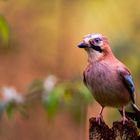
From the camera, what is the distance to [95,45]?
6355 millimetres

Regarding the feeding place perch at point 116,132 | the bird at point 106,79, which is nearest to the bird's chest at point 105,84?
the bird at point 106,79

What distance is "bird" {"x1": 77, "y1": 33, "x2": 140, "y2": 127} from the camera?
6.39 metres

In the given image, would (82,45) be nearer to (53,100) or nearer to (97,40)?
(97,40)

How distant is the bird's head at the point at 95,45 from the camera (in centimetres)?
629

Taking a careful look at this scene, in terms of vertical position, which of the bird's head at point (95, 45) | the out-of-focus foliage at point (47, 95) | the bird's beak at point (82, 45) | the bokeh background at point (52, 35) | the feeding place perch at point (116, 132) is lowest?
the feeding place perch at point (116, 132)

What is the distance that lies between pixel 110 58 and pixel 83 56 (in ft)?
21.1

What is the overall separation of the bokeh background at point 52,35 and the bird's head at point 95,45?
471 cm

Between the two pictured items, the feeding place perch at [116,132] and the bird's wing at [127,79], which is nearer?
the feeding place perch at [116,132]

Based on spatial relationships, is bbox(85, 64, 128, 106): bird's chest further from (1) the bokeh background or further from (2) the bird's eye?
(1) the bokeh background

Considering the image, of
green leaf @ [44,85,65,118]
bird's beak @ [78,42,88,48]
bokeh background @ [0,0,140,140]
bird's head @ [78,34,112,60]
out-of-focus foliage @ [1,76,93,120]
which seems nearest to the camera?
bird's beak @ [78,42,88,48]

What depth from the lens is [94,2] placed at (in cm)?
1271

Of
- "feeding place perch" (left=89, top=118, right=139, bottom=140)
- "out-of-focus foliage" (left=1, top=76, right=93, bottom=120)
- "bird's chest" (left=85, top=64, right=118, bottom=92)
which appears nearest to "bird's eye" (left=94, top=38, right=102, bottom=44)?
"bird's chest" (left=85, top=64, right=118, bottom=92)

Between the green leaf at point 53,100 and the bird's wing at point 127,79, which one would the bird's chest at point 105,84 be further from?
the green leaf at point 53,100

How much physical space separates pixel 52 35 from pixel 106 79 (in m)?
6.63
